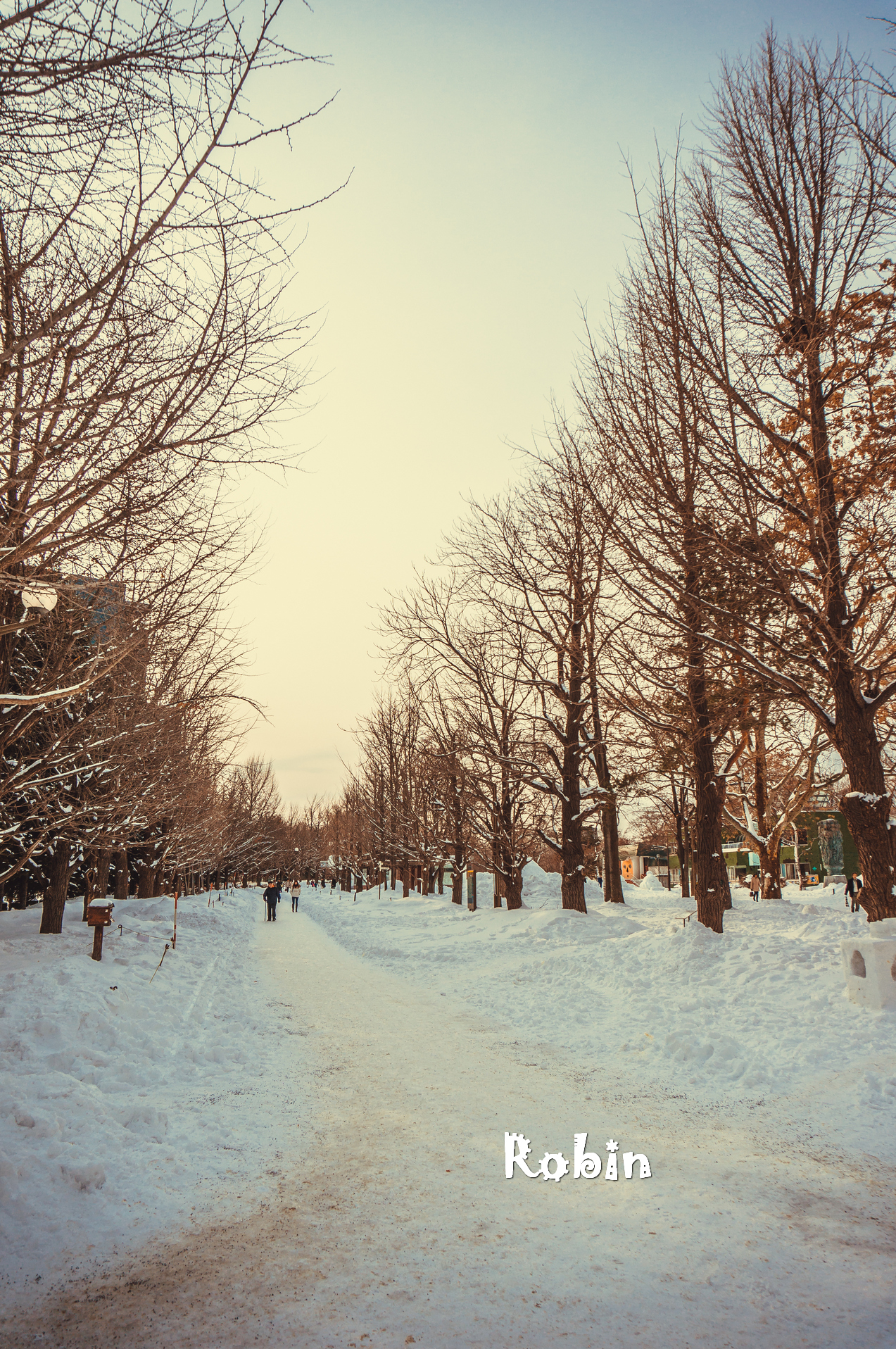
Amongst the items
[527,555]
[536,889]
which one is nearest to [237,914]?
[536,889]

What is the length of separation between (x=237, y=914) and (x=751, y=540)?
102 feet

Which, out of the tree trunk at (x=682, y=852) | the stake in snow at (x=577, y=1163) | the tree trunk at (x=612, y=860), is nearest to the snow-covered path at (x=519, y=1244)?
the stake in snow at (x=577, y=1163)

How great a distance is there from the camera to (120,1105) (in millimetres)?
5152

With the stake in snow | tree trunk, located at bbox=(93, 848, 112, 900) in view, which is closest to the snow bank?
the stake in snow

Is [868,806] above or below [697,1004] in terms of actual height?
above

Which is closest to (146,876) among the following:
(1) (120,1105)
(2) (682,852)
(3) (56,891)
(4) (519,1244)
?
(3) (56,891)

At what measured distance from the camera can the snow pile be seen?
3.80 m

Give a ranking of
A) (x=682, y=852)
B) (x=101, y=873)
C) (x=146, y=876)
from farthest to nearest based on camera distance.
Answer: (x=682, y=852) → (x=146, y=876) → (x=101, y=873)

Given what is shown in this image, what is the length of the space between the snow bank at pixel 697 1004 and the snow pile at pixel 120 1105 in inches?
132

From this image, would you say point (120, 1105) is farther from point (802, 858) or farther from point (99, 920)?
point (802, 858)

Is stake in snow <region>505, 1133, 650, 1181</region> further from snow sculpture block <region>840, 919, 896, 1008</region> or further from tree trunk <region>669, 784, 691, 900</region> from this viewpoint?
tree trunk <region>669, 784, 691, 900</region>

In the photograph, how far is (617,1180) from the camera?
445 centimetres

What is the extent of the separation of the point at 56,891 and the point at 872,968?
14.7 m

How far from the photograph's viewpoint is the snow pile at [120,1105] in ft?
12.5
